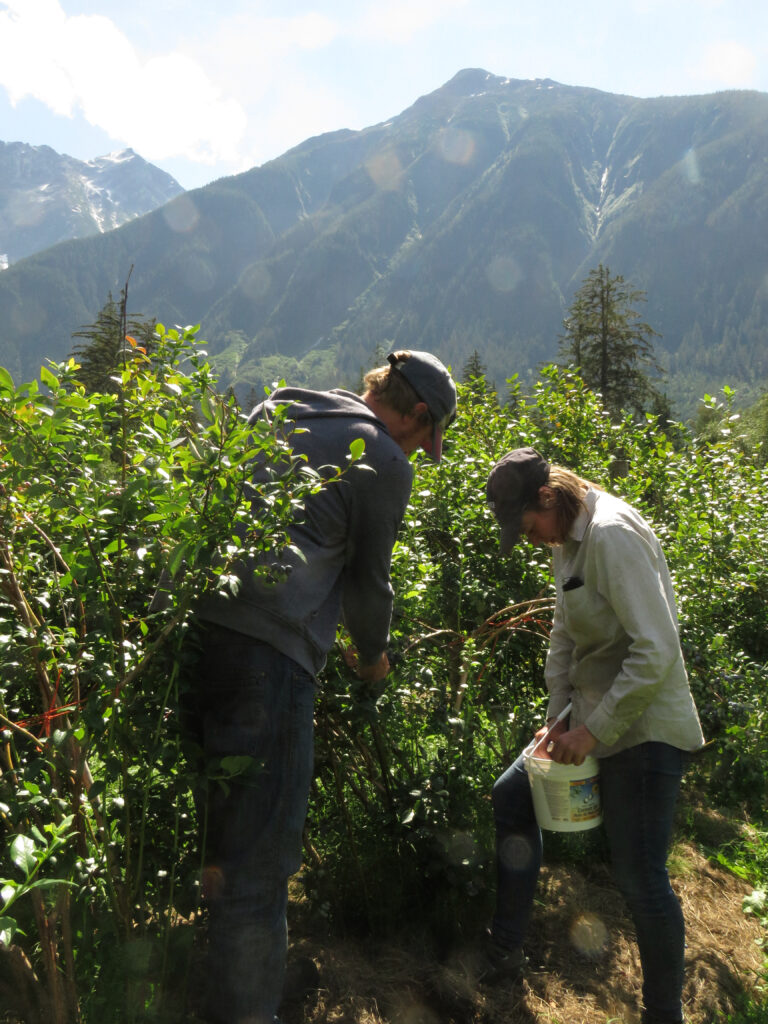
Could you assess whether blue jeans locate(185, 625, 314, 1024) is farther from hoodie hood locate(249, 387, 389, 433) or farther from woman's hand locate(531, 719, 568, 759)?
woman's hand locate(531, 719, 568, 759)

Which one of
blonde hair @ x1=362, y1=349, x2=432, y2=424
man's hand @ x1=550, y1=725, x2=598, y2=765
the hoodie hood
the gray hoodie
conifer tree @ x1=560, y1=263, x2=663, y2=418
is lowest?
man's hand @ x1=550, y1=725, x2=598, y2=765

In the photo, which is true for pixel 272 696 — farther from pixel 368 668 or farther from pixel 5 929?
pixel 5 929

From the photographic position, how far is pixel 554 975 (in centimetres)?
289

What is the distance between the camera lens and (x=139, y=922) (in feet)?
6.95

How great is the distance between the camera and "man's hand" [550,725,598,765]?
2.41 m

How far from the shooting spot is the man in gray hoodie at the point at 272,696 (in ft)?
6.30

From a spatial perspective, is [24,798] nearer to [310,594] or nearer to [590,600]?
[310,594]

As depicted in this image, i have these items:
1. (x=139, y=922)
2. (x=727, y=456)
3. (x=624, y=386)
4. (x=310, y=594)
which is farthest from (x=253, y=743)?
(x=624, y=386)

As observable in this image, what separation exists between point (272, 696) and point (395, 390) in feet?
3.43

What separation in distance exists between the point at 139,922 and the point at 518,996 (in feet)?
4.79

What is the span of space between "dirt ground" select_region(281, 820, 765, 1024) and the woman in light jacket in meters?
0.19

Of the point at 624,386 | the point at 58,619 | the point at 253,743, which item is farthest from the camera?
the point at 624,386

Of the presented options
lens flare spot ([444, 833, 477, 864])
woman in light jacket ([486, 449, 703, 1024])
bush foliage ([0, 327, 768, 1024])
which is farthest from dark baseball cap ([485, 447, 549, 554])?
lens flare spot ([444, 833, 477, 864])

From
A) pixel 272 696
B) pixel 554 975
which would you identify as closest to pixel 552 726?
pixel 554 975
